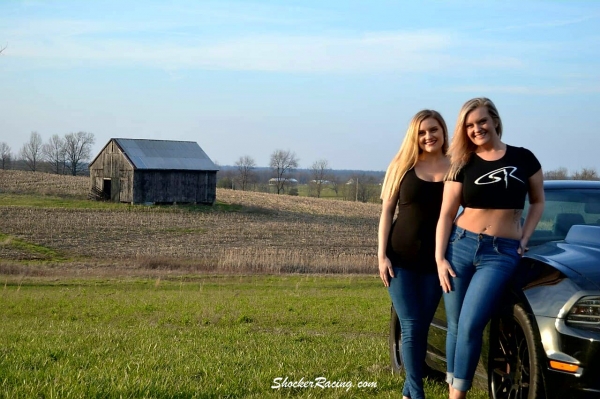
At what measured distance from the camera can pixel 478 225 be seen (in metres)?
4.60

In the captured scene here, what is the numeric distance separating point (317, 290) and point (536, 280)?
17.3m

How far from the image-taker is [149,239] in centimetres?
4294

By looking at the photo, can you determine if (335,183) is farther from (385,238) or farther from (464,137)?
(464,137)

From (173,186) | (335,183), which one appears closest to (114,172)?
(173,186)

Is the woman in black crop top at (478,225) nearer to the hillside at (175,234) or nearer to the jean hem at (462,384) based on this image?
the jean hem at (462,384)

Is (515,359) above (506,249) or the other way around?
the other way around

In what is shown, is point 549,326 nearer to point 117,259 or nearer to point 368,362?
point 368,362

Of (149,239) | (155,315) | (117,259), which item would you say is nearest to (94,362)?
(155,315)

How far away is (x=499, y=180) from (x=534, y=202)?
1.38 ft

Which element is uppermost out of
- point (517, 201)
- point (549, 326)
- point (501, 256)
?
point (517, 201)

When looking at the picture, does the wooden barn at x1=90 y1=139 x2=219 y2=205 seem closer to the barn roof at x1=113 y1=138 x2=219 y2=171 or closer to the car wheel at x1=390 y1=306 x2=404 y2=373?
the barn roof at x1=113 y1=138 x2=219 y2=171

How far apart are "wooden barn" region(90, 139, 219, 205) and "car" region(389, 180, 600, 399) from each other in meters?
59.2

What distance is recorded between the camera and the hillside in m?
30.3

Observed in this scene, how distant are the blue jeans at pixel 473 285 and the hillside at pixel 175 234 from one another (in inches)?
952
